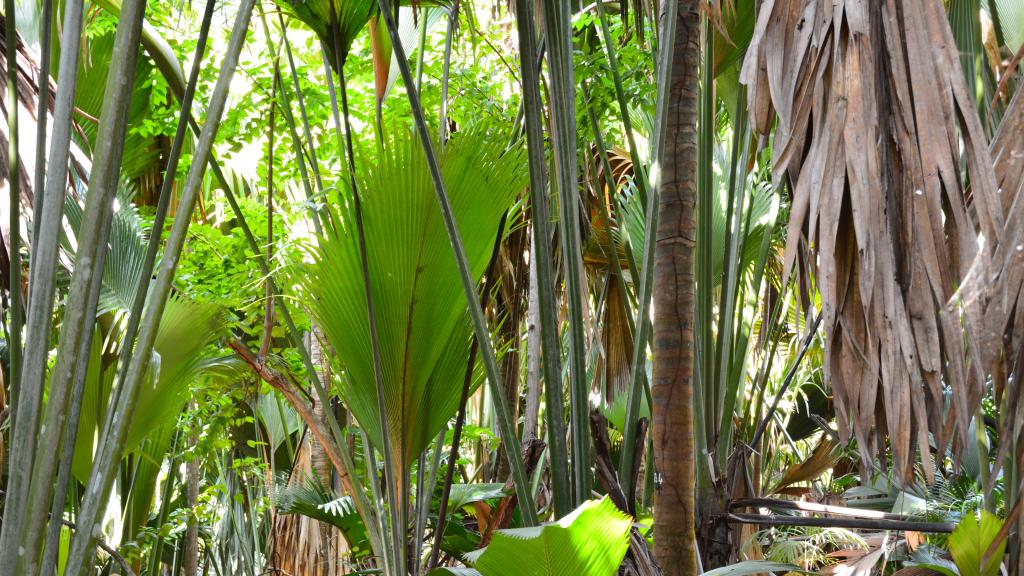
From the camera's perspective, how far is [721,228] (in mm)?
3383

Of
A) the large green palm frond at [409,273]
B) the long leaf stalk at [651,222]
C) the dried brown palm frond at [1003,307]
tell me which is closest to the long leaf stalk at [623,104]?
the large green palm frond at [409,273]

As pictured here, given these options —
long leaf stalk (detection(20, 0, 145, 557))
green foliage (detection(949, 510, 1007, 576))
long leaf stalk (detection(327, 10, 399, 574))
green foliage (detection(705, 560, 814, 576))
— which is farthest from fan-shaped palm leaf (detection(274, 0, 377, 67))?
green foliage (detection(949, 510, 1007, 576))

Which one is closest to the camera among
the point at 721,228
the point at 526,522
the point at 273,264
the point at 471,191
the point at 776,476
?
the point at 526,522

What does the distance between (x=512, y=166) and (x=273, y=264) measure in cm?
146

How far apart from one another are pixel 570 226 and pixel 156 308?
81 centimetres

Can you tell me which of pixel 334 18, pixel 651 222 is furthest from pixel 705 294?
pixel 334 18

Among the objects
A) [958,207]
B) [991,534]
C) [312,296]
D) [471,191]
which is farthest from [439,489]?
[958,207]

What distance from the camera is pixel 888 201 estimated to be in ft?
4.14

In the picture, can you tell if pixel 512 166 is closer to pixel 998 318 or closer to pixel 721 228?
pixel 998 318

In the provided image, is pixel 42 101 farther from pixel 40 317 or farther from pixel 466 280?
Answer: pixel 466 280

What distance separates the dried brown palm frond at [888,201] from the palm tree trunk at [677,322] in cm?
55

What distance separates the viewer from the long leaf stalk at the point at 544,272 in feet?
5.04

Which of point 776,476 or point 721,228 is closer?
point 721,228

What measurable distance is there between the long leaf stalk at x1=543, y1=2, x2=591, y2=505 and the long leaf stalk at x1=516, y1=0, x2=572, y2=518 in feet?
0.11
